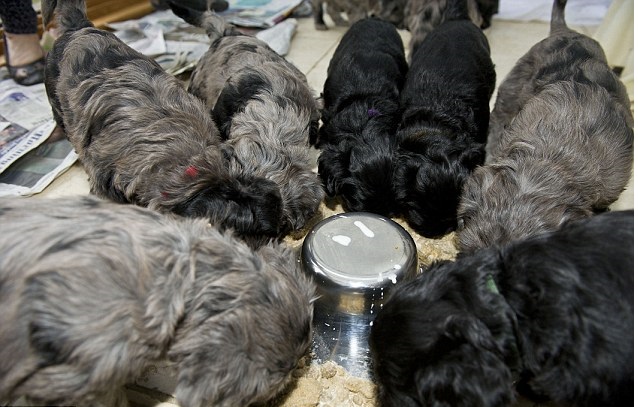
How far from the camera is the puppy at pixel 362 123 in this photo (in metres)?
2.57

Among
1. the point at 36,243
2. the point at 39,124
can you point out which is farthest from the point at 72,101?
the point at 36,243

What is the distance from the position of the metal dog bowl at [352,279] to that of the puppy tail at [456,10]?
2.24 metres

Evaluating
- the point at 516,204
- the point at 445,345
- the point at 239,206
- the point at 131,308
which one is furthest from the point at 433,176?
the point at 131,308

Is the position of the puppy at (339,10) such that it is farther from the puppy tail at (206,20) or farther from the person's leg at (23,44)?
the person's leg at (23,44)

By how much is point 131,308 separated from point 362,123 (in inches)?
66.7

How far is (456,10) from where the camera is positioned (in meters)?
3.87

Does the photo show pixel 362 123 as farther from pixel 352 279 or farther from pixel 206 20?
pixel 206 20

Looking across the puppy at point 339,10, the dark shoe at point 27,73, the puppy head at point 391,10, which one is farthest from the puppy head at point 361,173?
the puppy head at point 391,10

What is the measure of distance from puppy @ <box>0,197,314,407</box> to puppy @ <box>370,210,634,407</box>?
1.25 feet

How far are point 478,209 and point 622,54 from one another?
9.79 feet

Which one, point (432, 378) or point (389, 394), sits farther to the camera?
point (389, 394)

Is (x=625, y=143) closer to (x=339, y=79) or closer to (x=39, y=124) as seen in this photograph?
(x=339, y=79)

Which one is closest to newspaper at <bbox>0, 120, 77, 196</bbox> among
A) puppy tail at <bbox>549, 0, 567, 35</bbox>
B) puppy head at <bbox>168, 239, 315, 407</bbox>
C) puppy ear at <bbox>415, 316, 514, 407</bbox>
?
puppy head at <bbox>168, 239, 315, 407</bbox>

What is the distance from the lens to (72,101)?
2.74 m
